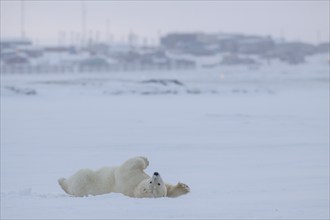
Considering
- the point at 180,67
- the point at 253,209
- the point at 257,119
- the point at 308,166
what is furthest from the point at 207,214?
the point at 180,67

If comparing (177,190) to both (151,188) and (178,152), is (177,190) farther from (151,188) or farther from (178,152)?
(178,152)

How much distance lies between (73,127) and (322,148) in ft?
22.0

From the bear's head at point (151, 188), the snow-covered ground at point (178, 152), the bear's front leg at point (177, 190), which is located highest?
the bear's head at point (151, 188)

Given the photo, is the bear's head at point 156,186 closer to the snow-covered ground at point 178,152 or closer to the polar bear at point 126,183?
the polar bear at point 126,183

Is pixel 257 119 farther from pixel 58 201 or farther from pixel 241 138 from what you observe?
pixel 58 201

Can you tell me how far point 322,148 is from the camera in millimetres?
14578

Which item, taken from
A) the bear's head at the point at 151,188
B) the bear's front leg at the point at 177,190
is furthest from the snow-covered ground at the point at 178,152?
the bear's head at the point at 151,188

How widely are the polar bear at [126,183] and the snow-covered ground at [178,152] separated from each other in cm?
18

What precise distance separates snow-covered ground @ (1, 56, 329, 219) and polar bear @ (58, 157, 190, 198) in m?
0.18

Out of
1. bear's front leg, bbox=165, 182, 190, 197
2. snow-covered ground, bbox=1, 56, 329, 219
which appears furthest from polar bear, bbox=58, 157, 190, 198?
snow-covered ground, bbox=1, 56, 329, 219

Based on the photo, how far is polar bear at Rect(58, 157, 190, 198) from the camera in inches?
285

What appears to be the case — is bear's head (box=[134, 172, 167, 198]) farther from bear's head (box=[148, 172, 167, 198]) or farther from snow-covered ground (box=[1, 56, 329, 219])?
snow-covered ground (box=[1, 56, 329, 219])

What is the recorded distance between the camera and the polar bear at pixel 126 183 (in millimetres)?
7230

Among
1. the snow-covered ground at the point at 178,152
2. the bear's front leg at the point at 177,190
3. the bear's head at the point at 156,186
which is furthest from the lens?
the bear's front leg at the point at 177,190
